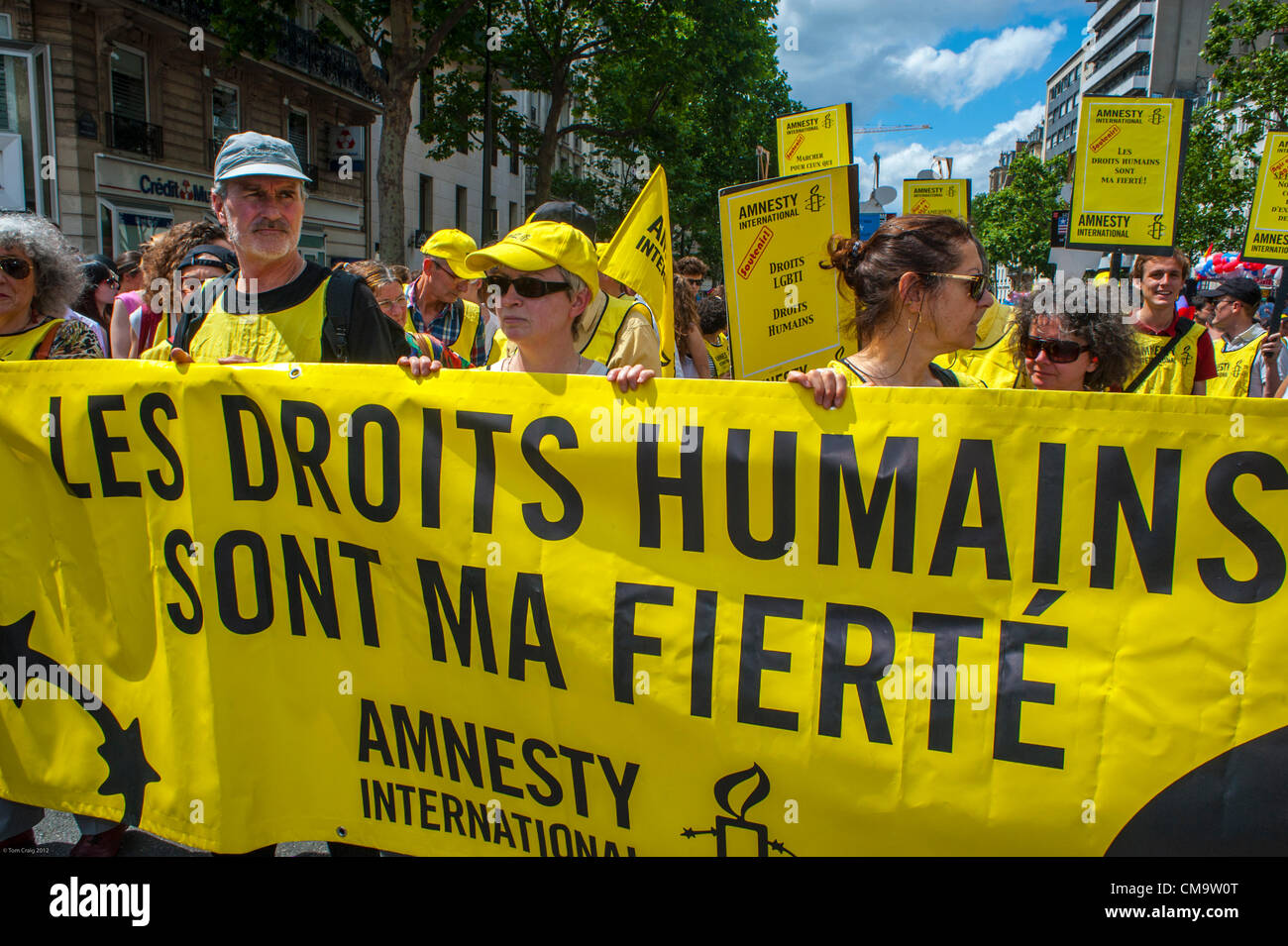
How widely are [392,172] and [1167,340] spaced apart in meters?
17.6

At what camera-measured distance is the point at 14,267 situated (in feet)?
10.8

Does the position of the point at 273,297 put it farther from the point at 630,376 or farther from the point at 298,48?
the point at 298,48

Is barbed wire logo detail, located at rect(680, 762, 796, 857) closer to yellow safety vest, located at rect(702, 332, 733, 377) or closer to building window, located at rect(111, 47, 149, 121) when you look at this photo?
yellow safety vest, located at rect(702, 332, 733, 377)

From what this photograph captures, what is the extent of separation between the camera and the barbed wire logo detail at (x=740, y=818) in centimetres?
215

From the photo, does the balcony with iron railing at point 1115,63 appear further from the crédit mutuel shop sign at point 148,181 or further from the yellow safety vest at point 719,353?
the yellow safety vest at point 719,353

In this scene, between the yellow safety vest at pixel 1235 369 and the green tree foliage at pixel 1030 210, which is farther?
the green tree foliage at pixel 1030 210

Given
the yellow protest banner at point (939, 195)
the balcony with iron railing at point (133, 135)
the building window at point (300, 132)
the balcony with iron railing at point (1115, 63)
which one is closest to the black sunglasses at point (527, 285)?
the yellow protest banner at point (939, 195)

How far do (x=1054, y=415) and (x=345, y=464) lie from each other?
5.67 ft

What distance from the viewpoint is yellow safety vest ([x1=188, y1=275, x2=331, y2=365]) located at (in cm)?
275

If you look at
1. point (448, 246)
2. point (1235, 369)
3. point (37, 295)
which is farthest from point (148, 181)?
point (1235, 369)

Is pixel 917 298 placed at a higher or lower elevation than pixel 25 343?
higher

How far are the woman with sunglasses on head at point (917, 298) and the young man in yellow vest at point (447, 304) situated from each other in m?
2.74

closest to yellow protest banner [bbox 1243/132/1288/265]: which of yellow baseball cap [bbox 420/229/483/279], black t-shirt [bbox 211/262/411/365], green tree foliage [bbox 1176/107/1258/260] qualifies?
yellow baseball cap [bbox 420/229/483/279]
